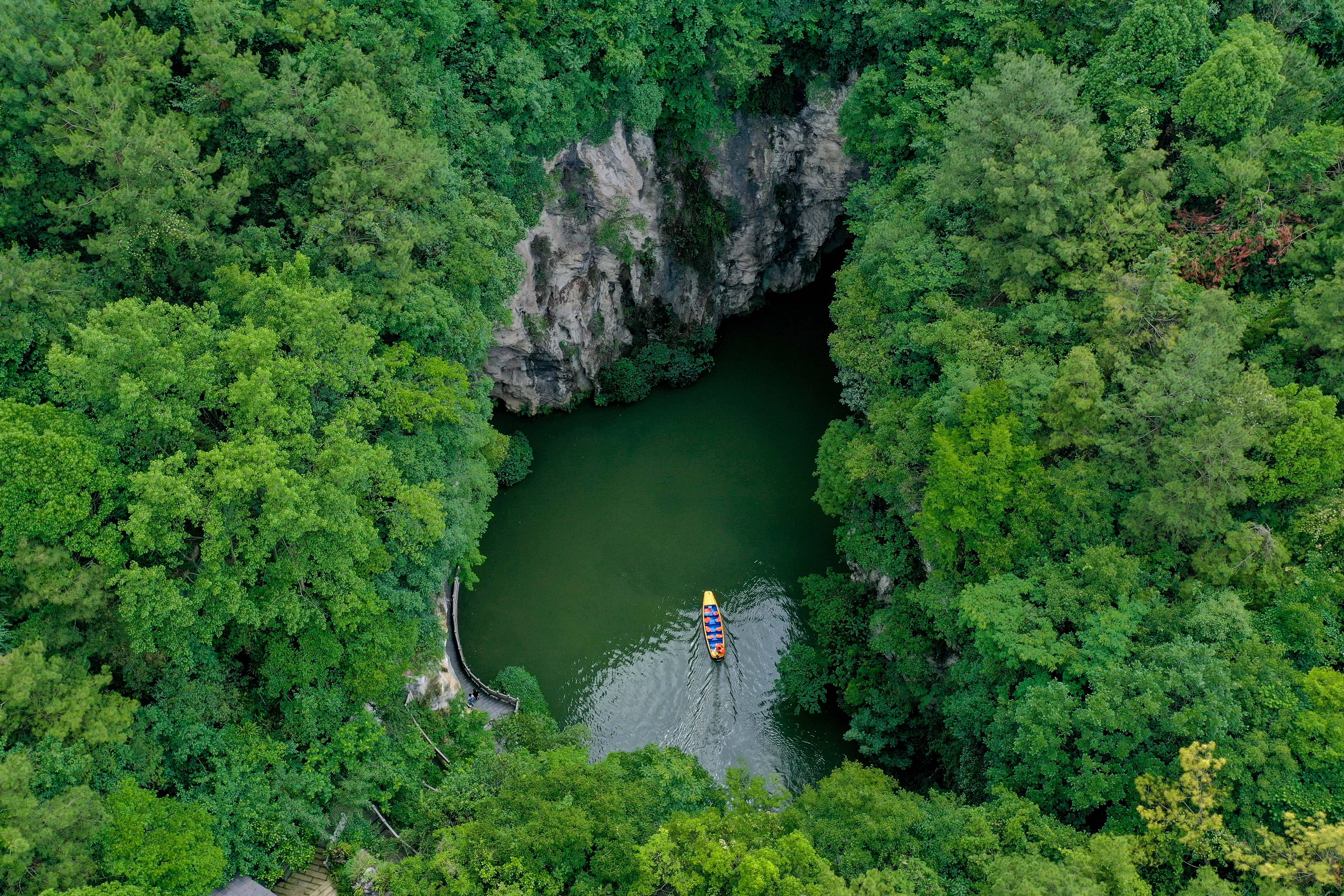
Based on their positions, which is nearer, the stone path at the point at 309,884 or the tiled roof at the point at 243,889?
the tiled roof at the point at 243,889

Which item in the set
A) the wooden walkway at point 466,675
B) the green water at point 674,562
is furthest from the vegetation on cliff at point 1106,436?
the wooden walkway at point 466,675

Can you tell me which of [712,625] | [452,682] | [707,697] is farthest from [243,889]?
[712,625]

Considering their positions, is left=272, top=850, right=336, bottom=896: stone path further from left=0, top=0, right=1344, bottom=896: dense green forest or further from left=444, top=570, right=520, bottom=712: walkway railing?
left=444, top=570, right=520, bottom=712: walkway railing

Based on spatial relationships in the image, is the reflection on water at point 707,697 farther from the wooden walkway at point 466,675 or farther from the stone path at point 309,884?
the stone path at point 309,884

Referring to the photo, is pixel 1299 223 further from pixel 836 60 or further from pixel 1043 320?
pixel 836 60

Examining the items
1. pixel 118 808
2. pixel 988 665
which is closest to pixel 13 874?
pixel 118 808

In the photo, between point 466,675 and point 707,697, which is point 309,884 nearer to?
point 466,675

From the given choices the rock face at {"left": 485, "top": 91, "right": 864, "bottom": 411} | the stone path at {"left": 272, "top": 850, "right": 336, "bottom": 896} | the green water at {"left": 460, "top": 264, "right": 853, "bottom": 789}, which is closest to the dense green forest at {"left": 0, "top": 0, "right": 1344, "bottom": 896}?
the stone path at {"left": 272, "top": 850, "right": 336, "bottom": 896}
